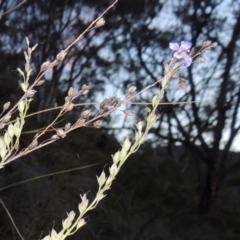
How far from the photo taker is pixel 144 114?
495 centimetres

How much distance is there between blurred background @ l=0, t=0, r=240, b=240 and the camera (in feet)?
15.3

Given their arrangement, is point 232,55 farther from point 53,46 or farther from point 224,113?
point 53,46

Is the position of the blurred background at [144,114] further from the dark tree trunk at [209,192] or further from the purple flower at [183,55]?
the purple flower at [183,55]

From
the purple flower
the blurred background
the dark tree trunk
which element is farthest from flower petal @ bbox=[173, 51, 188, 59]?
the dark tree trunk

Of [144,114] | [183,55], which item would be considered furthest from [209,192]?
[183,55]

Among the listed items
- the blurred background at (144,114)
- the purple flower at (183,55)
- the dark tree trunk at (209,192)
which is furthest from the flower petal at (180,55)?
the dark tree trunk at (209,192)

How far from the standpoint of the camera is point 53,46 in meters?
5.64

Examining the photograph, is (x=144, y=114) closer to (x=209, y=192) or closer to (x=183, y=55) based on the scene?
(x=209, y=192)

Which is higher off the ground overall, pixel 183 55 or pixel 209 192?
pixel 183 55

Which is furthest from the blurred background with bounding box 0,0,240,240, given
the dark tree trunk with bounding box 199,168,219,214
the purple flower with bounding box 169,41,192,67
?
the purple flower with bounding box 169,41,192,67

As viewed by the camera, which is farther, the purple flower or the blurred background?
the blurred background

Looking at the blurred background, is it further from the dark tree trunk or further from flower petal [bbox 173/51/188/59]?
flower petal [bbox 173/51/188/59]

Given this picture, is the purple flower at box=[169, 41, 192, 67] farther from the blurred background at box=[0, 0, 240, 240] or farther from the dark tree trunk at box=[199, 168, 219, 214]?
the dark tree trunk at box=[199, 168, 219, 214]

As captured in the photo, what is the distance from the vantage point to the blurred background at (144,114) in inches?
184
